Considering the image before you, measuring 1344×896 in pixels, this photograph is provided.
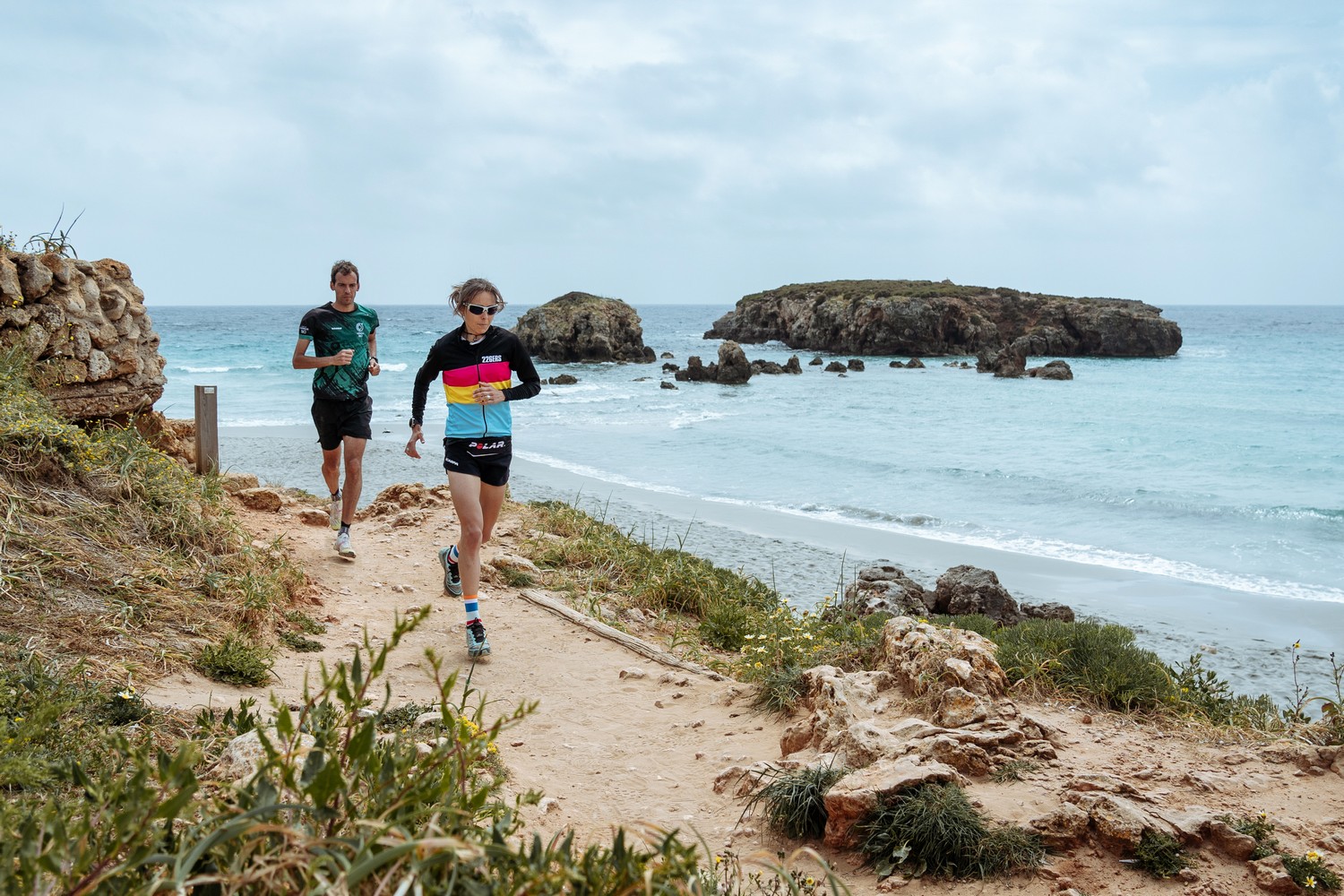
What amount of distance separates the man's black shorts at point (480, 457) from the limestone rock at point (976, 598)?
5315 mm

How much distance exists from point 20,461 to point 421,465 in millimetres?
11260

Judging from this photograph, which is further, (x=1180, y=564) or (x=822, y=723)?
(x=1180, y=564)

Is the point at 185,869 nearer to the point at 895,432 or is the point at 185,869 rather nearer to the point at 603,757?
the point at 603,757

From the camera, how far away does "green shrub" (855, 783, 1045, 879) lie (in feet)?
10.7

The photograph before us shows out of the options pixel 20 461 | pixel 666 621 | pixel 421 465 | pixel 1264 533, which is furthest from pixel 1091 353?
pixel 20 461

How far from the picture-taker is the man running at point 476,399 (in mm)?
5371

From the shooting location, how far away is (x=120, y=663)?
13.2ft

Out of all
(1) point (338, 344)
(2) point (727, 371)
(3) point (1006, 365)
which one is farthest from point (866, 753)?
(3) point (1006, 365)

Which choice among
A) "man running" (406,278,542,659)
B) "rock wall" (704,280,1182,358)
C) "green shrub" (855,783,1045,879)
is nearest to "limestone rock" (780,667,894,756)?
"green shrub" (855,783,1045,879)

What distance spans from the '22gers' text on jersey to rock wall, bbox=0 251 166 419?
3115 mm

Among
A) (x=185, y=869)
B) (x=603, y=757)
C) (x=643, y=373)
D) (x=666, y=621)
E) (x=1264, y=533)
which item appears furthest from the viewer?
(x=643, y=373)

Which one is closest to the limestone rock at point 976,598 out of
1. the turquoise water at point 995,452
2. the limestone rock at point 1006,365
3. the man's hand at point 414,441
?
the turquoise water at point 995,452

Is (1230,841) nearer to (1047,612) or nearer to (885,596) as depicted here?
(885,596)

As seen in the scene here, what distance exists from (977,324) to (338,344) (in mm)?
56998
